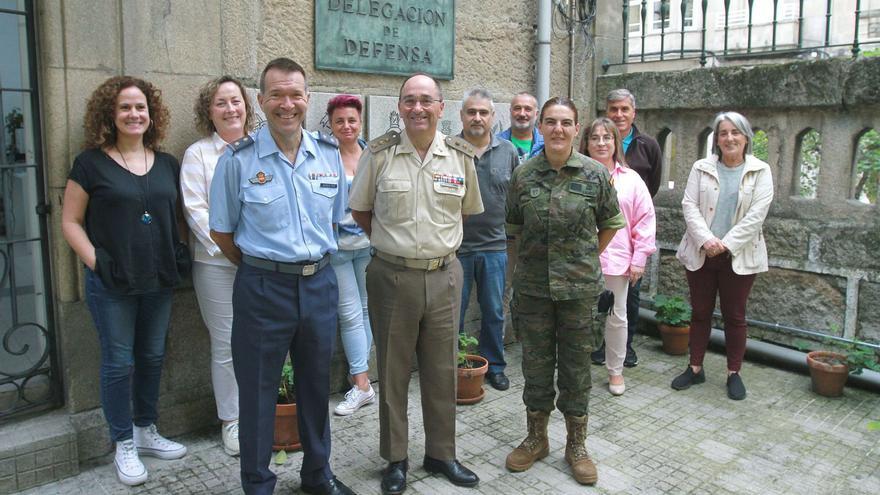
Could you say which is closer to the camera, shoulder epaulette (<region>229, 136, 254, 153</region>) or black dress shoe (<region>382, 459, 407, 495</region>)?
shoulder epaulette (<region>229, 136, 254, 153</region>)

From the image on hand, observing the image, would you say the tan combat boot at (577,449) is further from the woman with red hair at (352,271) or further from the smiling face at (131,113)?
the smiling face at (131,113)

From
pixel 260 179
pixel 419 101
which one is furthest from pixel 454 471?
pixel 419 101

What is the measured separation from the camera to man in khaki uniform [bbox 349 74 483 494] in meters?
3.71

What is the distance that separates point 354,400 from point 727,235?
9.37 ft

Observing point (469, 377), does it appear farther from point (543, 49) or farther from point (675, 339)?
point (543, 49)

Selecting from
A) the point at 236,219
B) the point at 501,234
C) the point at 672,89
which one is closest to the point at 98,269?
the point at 236,219

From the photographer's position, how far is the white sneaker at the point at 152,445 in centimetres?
417

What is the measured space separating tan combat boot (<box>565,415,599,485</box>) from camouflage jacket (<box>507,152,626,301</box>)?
2.38 feet

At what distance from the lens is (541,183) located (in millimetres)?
4016

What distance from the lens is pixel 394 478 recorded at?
3820 millimetres

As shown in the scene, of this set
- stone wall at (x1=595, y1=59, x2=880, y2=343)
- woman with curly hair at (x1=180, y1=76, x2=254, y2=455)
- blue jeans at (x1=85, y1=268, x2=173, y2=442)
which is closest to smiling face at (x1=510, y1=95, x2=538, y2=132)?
stone wall at (x1=595, y1=59, x2=880, y2=343)

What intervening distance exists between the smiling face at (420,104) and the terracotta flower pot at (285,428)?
1.78 m

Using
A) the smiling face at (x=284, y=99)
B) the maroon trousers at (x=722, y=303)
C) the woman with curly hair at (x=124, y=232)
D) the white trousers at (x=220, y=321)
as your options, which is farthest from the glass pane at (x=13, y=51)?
the maroon trousers at (x=722, y=303)

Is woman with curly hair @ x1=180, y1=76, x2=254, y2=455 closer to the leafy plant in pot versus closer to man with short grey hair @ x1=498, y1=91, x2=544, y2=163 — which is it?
the leafy plant in pot
